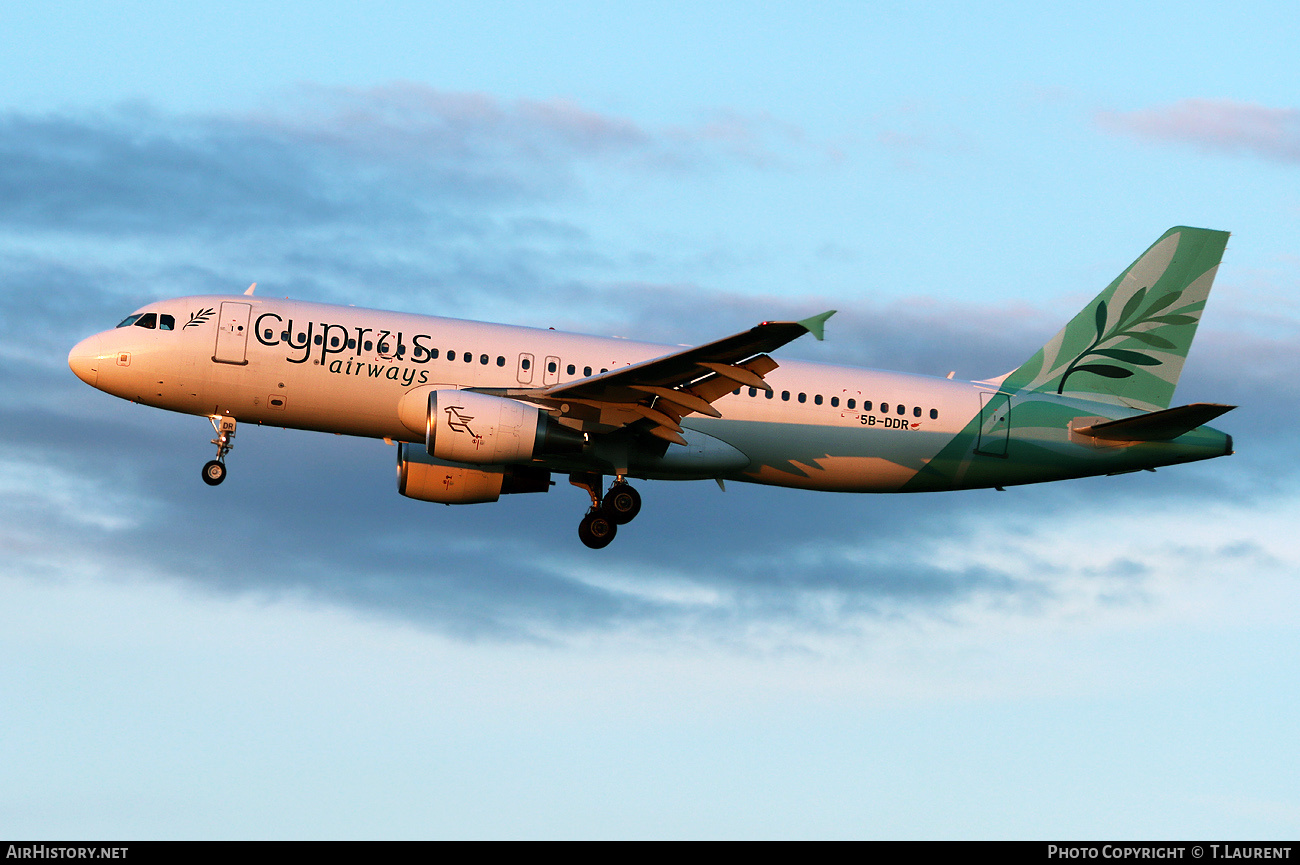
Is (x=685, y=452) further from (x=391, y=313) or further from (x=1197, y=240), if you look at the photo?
(x=1197, y=240)

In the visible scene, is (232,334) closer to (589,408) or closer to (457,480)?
(457,480)

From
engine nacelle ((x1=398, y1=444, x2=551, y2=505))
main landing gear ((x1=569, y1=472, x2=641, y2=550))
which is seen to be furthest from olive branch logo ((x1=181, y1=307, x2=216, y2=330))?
main landing gear ((x1=569, y1=472, x2=641, y2=550))

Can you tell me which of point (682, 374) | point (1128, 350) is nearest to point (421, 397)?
point (682, 374)

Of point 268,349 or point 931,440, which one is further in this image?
point 931,440

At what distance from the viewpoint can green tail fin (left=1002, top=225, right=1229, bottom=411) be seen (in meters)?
37.4

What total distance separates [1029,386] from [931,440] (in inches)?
160

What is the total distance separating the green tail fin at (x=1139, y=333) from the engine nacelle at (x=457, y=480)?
1249 centimetres

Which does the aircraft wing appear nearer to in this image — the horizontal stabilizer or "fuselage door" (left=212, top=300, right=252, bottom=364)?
"fuselage door" (left=212, top=300, right=252, bottom=364)

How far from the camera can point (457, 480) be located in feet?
116

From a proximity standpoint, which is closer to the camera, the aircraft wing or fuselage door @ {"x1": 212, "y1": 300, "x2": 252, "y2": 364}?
the aircraft wing

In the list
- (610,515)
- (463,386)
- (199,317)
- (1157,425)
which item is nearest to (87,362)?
(199,317)

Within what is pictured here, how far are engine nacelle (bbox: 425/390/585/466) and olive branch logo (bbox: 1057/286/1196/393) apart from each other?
47.3 feet

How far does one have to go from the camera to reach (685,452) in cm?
3334
